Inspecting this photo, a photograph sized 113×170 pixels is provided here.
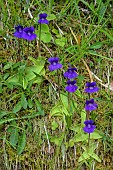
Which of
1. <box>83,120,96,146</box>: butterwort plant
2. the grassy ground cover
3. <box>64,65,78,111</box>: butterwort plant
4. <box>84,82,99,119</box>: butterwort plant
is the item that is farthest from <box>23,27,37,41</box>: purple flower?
<box>83,120,96,146</box>: butterwort plant

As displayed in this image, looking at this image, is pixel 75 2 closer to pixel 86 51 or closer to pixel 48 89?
pixel 86 51

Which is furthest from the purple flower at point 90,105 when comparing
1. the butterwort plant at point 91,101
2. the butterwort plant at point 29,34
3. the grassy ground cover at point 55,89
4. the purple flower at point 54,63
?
the butterwort plant at point 29,34

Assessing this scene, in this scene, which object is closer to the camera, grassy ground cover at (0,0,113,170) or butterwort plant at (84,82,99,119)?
butterwort plant at (84,82,99,119)

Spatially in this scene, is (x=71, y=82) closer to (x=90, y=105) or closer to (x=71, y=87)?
(x=71, y=87)

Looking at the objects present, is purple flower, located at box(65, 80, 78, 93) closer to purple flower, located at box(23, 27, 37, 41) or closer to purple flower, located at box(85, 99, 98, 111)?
purple flower, located at box(85, 99, 98, 111)

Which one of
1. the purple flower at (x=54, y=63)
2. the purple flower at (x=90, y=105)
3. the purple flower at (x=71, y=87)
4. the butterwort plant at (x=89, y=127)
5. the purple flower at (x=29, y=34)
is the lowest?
the butterwort plant at (x=89, y=127)

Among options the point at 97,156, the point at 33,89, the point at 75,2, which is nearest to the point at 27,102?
the point at 33,89

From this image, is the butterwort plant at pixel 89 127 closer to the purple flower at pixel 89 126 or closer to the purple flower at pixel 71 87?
the purple flower at pixel 89 126
